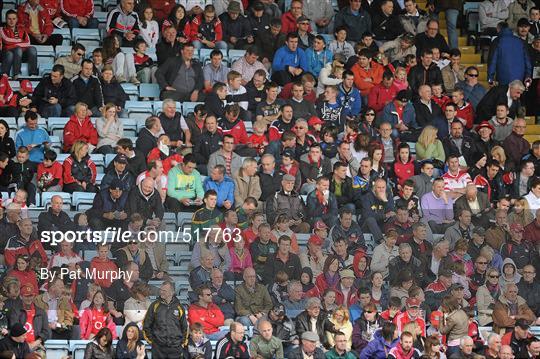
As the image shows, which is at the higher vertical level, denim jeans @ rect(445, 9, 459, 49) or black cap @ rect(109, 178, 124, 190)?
black cap @ rect(109, 178, 124, 190)

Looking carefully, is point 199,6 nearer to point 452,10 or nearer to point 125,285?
point 452,10

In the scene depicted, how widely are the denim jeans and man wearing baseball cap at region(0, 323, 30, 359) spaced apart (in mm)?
8194

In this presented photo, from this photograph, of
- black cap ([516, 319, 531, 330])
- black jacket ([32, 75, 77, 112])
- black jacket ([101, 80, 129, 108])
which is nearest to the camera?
black cap ([516, 319, 531, 330])

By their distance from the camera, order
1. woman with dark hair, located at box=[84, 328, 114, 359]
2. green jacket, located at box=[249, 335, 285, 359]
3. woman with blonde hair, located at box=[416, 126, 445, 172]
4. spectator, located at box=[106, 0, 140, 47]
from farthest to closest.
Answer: spectator, located at box=[106, 0, 140, 47]
woman with blonde hair, located at box=[416, 126, 445, 172]
green jacket, located at box=[249, 335, 285, 359]
woman with dark hair, located at box=[84, 328, 114, 359]

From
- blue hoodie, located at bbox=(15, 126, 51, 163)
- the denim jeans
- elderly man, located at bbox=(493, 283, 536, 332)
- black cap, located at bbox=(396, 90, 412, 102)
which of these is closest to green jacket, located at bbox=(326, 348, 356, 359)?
elderly man, located at bbox=(493, 283, 536, 332)

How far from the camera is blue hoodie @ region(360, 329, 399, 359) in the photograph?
18844 mm

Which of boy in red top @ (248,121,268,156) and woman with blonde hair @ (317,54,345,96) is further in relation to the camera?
woman with blonde hair @ (317,54,345,96)

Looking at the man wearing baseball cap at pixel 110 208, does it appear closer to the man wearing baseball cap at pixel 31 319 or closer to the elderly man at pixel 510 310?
the man wearing baseball cap at pixel 31 319

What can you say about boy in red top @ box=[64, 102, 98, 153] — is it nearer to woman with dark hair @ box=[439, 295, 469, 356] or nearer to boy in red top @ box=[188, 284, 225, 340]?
boy in red top @ box=[188, 284, 225, 340]

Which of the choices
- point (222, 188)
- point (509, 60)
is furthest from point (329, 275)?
point (509, 60)

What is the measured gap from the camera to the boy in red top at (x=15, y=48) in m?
21.8

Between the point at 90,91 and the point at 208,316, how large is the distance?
12.4ft

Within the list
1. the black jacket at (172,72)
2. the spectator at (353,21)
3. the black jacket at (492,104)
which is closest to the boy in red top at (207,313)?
the black jacket at (172,72)

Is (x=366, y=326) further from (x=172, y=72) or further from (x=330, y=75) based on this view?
(x=172, y=72)
